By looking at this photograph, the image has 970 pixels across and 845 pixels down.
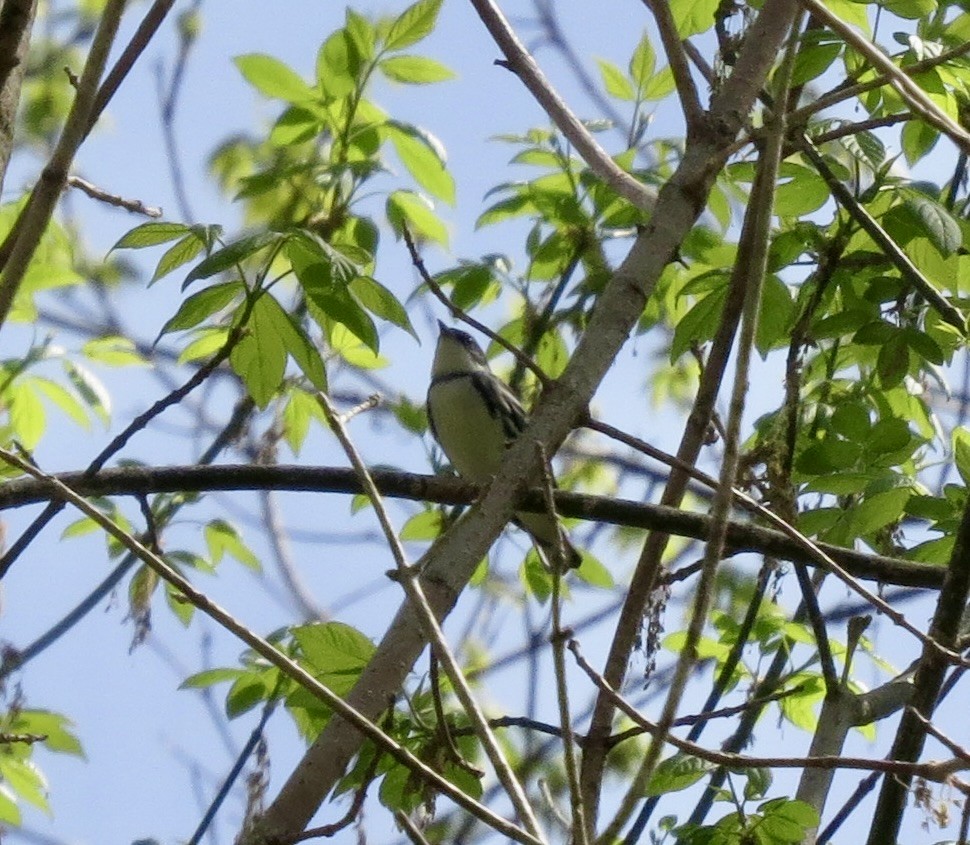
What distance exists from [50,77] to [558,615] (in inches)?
168

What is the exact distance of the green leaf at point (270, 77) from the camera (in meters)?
3.21

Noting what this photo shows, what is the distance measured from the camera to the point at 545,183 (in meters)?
3.57

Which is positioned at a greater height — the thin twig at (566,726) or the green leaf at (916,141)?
the green leaf at (916,141)

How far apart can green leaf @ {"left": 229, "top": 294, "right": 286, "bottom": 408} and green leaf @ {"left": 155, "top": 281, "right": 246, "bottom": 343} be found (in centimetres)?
5

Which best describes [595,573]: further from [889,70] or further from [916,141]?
[889,70]


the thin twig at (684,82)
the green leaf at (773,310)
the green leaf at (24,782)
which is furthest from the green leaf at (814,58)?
the green leaf at (24,782)

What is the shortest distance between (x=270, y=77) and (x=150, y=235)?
1170mm

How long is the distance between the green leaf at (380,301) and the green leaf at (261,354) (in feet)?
0.50

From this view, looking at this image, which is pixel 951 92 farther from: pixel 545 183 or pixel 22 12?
pixel 22 12

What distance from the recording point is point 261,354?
232 cm

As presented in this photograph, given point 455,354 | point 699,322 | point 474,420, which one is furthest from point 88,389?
point 455,354

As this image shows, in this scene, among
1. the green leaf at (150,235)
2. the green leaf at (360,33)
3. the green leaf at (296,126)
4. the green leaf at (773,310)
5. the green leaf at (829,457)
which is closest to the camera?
the green leaf at (150,235)

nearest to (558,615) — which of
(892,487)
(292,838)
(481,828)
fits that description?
(292,838)

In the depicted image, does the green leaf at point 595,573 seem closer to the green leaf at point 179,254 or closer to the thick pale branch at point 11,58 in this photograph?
the green leaf at point 179,254
